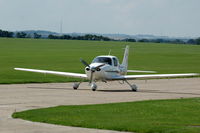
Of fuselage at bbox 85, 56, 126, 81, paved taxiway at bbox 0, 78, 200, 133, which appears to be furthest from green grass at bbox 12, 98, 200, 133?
fuselage at bbox 85, 56, 126, 81

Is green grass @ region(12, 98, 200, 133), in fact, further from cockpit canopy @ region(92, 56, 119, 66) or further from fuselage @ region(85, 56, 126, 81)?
cockpit canopy @ region(92, 56, 119, 66)

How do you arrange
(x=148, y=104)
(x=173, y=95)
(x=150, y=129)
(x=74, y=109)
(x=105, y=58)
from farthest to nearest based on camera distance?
1. (x=105, y=58)
2. (x=173, y=95)
3. (x=148, y=104)
4. (x=74, y=109)
5. (x=150, y=129)

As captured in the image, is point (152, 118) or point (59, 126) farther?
point (152, 118)

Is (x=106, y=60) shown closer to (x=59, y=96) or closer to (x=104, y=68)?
(x=104, y=68)

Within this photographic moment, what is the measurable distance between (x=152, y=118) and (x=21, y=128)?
172 inches

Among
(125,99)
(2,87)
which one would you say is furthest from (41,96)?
(2,87)

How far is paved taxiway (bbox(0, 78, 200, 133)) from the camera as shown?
1742 centimetres

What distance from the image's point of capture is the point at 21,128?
17234mm

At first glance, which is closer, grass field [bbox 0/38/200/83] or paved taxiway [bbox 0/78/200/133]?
paved taxiway [bbox 0/78/200/133]

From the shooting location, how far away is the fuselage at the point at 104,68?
106ft

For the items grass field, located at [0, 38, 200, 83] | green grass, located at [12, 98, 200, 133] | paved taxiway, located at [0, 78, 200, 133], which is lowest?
grass field, located at [0, 38, 200, 83]

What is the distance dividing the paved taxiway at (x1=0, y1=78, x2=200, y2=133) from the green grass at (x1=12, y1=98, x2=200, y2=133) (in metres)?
0.75

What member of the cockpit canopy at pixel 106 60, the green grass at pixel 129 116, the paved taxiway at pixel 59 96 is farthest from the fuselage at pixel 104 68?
the green grass at pixel 129 116

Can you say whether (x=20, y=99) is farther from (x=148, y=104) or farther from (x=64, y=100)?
(x=148, y=104)
